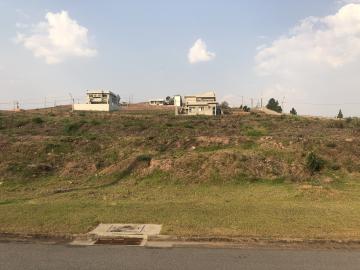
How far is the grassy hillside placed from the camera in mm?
9727

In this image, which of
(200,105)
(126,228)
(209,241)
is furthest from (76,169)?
(200,105)

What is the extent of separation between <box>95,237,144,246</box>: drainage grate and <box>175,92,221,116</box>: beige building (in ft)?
207

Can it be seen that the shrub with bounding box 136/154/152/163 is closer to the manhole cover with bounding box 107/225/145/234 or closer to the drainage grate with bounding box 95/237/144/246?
the manhole cover with bounding box 107/225/145/234

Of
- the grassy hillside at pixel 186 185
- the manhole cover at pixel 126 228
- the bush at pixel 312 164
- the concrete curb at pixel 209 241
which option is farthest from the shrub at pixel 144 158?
the concrete curb at pixel 209 241

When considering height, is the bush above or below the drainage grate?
above

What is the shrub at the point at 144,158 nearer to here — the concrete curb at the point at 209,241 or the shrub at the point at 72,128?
the concrete curb at the point at 209,241

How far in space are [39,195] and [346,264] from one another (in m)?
10.7

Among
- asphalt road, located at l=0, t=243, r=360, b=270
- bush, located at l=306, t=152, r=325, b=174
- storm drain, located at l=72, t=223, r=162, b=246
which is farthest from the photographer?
bush, located at l=306, t=152, r=325, b=174

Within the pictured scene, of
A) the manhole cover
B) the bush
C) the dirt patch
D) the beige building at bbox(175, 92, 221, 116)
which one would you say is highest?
the beige building at bbox(175, 92, 221, 116)

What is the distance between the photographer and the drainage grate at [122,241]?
8172mm

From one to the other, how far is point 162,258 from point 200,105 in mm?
73600

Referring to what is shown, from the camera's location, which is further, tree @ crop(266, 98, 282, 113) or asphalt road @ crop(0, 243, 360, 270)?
tree @ crop(266, 98, 282, 113)

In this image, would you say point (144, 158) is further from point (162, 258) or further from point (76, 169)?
point (162, 258)

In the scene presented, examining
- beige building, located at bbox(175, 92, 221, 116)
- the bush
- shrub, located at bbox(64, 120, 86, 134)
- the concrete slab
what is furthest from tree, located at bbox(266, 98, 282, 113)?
the concrete slab
